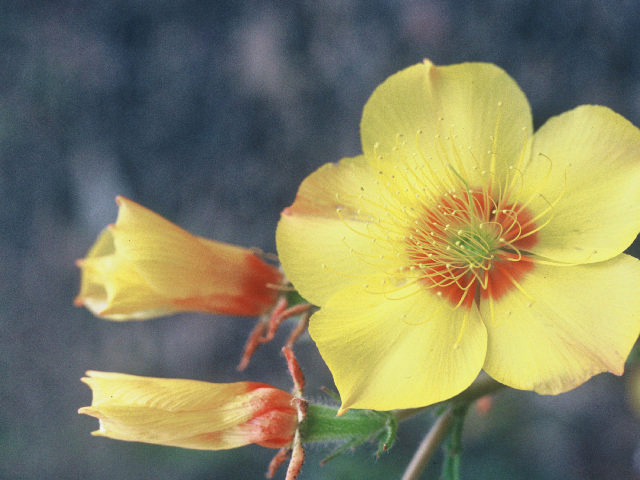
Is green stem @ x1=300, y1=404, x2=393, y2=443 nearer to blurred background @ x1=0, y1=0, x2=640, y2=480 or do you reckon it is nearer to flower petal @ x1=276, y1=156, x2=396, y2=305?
flower petal @ x1=276, y1=156, x2=396, y2=305

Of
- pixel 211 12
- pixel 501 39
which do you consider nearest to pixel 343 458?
pixel 501 39

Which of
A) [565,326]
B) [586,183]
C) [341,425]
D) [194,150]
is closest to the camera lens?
[565,326]

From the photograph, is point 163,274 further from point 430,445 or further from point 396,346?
point 430,445

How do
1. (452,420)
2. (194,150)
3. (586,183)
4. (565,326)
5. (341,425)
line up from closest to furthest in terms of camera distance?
1. (565,326)
2. (586,183)
3. (341,425)
4. (452,420)
5. (194,150)

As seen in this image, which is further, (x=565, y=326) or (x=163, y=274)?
(x=163, y=274)

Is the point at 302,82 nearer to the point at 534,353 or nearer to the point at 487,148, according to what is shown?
the point at 487,148

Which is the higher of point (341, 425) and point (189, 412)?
A: point (189, 412)

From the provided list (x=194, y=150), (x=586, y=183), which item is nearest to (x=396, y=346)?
(x=586, y=183)

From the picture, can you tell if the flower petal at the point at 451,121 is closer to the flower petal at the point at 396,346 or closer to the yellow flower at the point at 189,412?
the flower petal at the point at 396,346
